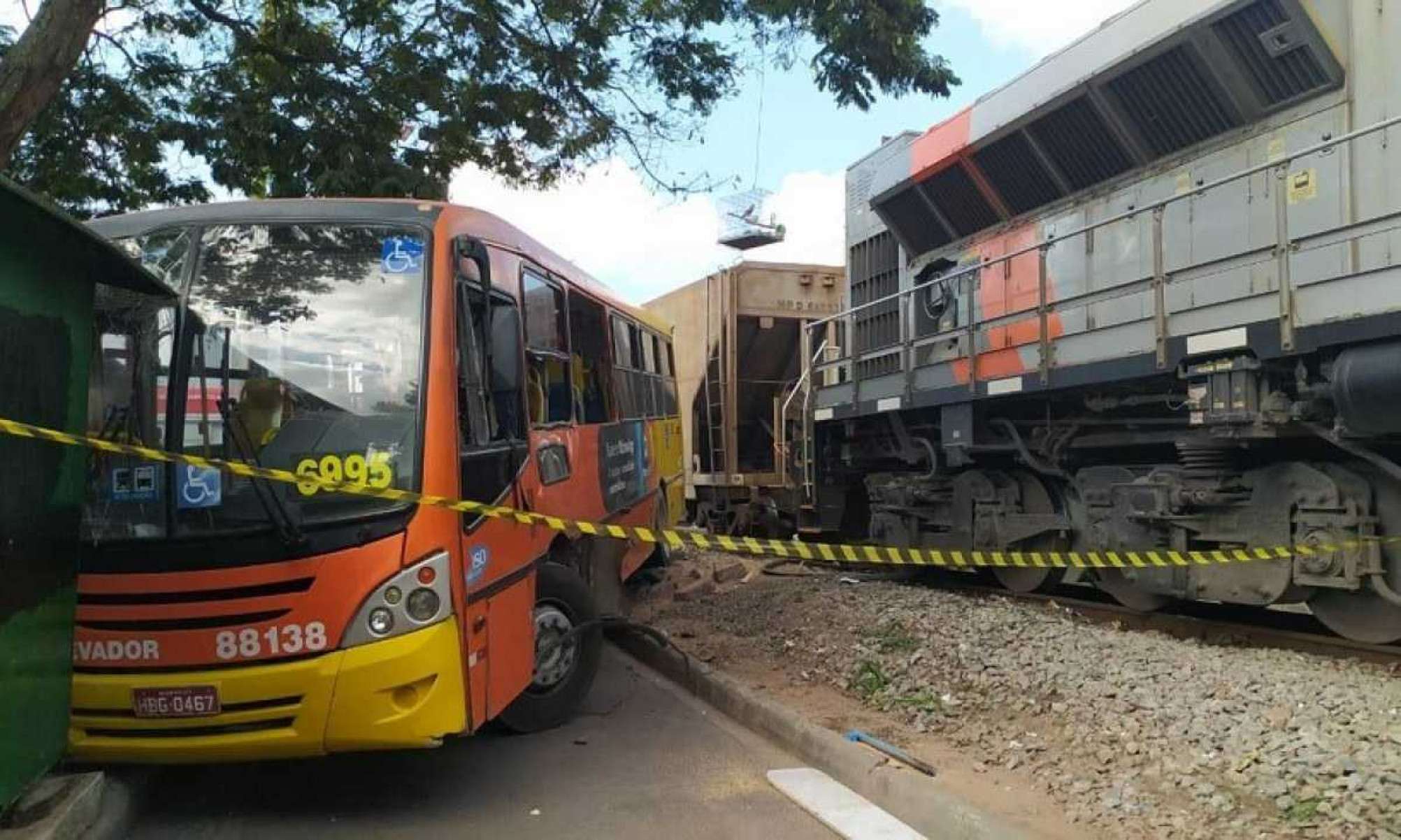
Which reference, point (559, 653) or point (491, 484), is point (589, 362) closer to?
point (559, 653)

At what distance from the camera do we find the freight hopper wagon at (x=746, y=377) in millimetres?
12969

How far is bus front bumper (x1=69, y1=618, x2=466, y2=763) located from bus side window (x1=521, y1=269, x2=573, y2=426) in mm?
1717

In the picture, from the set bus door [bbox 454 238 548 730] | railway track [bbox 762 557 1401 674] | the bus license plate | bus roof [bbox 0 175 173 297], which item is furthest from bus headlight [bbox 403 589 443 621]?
railway track [bbox 762 557 1401 674]

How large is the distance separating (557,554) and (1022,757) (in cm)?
278

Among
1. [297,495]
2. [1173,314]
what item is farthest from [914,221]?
[297,495]

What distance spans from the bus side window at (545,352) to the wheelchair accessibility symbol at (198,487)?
1.63 meters

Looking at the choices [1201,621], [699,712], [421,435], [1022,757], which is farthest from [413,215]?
[1201,621]

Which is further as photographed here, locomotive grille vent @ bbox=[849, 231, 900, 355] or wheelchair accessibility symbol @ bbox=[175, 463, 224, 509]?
locomotive grille vent @ bbox=[849, 231, 900, 355]

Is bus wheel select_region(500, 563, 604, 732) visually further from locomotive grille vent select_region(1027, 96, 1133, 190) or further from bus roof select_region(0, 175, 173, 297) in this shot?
locomotive grille vent select_region(1027, 96, 1133, 190)

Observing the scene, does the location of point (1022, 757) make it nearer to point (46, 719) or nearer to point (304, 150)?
point (46, 719)

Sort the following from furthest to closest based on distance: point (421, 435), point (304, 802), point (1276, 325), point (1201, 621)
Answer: point (1201, 621) → point (1276, 325) → point (304, 802) → point (421, 435)

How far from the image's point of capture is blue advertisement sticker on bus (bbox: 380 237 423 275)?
4168 millimetres

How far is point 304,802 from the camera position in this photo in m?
4.25

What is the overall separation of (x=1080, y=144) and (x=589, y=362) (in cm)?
409
